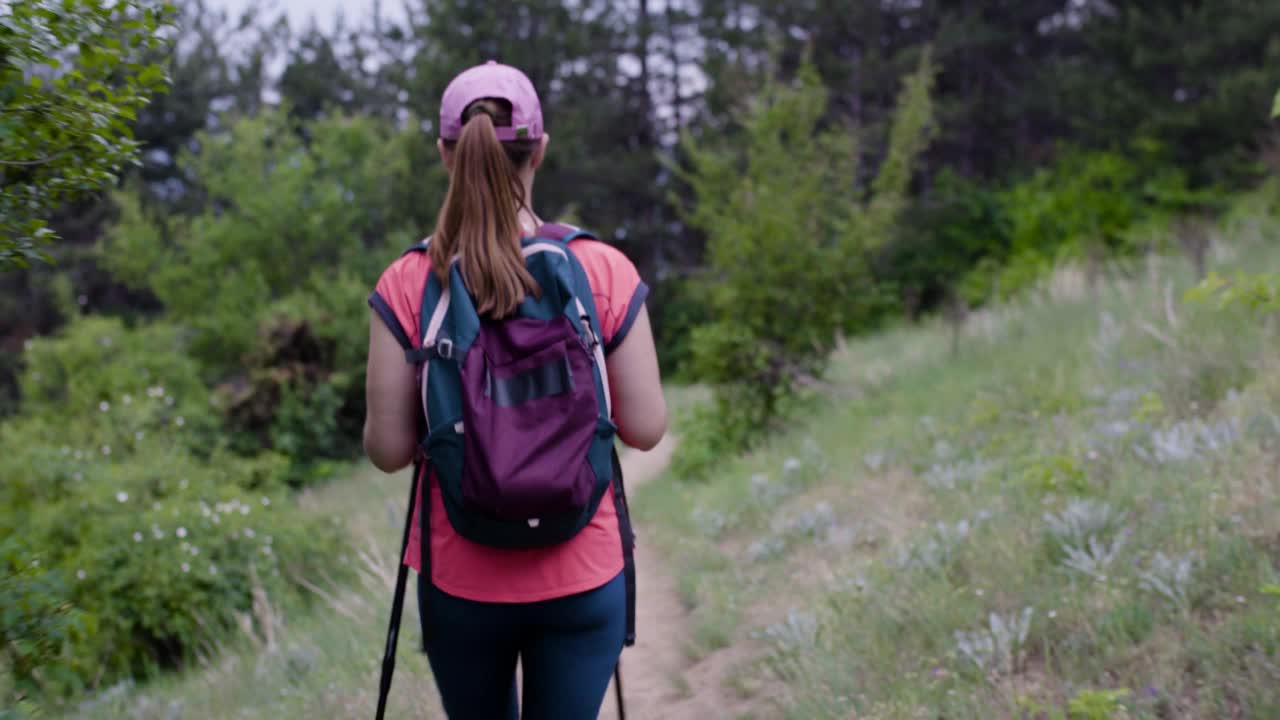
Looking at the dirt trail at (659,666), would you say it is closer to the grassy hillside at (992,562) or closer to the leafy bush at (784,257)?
the grassy hillside at (992,562)

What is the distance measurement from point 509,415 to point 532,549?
28 cm

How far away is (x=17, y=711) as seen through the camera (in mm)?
1821

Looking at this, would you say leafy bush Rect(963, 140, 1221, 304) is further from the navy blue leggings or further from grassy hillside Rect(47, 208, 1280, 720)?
the navy blue leggings

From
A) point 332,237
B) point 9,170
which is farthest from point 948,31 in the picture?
point 9,170

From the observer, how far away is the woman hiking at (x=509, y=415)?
1567 millimetres

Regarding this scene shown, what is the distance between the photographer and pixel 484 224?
1678mm

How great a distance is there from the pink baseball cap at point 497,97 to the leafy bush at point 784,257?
270 inches

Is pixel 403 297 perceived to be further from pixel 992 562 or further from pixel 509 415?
pixel 992 562

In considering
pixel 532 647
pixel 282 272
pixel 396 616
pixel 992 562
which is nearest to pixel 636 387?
pixel 532 647

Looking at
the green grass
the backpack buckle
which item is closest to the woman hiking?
the backpack buckle

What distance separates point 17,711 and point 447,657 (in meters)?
0.90

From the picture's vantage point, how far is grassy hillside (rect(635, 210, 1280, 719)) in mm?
2836

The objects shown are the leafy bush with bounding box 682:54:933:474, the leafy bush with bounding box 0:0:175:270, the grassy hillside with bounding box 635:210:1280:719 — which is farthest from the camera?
the leafy bush with bounding box 682:54:933:474

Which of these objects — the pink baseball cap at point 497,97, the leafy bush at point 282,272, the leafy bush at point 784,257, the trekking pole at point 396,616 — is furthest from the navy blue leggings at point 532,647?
the leafy bush at point 282,272
